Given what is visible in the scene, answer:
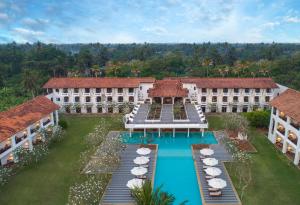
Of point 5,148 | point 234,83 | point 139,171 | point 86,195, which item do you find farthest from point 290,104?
point 5,148

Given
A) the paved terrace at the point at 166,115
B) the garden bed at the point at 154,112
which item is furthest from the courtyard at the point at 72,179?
the garden bed at the point at 154,112

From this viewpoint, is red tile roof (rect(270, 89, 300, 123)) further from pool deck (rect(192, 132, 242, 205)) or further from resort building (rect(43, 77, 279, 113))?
resort building (rect(43, 77, 279, 113))

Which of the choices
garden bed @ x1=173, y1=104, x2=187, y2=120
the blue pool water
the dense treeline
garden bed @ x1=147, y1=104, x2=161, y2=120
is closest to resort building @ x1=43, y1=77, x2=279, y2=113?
garden bed @ x1=147, y1=104, x2=161, y2=120

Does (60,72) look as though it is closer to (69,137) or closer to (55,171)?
(69,137)

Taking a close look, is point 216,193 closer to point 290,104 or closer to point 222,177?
point 222,177

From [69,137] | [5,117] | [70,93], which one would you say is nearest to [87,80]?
[70,93]

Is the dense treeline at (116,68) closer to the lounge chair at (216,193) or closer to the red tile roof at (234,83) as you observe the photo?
the red tile roof at (234,83)
